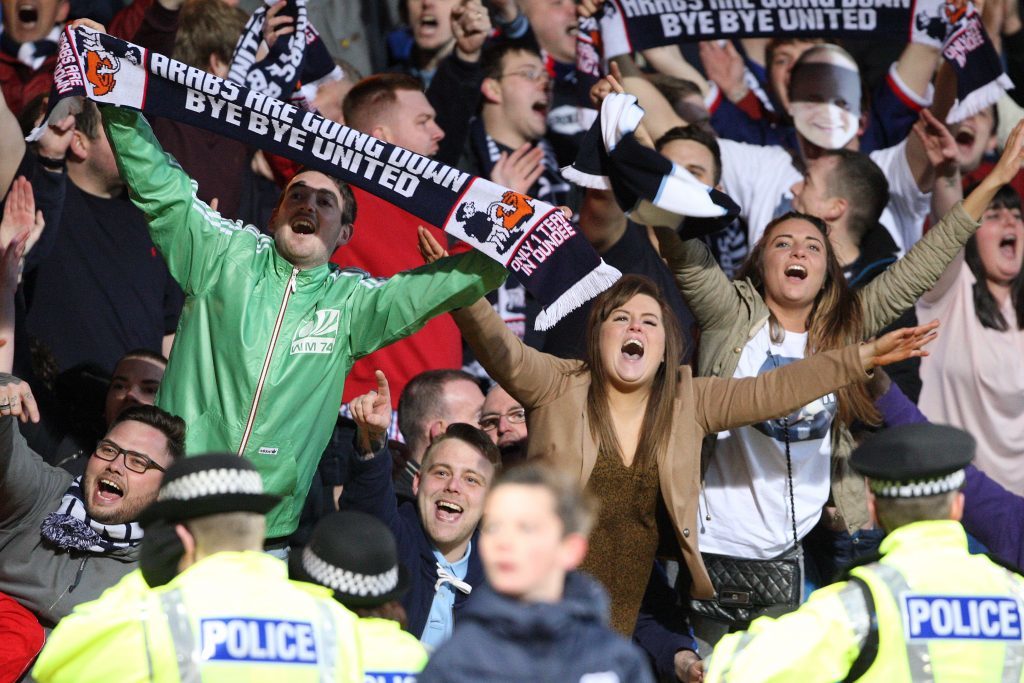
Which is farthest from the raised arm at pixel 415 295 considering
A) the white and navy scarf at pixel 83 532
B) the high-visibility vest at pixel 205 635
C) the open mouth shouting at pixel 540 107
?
the open mouth shouting at pixel 540 107

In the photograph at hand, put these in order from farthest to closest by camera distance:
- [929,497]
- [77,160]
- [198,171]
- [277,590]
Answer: [198,171]
[77,160]
[929,497]
[277,590]

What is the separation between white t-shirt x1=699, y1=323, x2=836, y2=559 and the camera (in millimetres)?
6367

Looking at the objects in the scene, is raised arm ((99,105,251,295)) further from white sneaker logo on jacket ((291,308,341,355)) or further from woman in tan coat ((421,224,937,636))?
woman in tan coat ((421,224,937,636))

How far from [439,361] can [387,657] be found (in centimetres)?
345

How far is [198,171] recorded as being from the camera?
7.66m

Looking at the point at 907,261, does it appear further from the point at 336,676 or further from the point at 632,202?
the point at 336,676

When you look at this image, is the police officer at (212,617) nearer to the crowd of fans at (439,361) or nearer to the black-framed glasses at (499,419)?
A: the crowd of fans at (439,361)

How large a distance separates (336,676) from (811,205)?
4.74 meters

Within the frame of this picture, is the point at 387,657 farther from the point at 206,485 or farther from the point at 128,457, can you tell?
the point at 128,457

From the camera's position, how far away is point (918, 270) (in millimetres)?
6727

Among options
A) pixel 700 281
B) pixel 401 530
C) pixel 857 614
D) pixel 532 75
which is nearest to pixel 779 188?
pixel 532 75

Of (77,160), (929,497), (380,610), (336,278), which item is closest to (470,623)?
(380,610)

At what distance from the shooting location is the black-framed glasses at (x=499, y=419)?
22.7ft

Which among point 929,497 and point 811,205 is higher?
point 811,205
